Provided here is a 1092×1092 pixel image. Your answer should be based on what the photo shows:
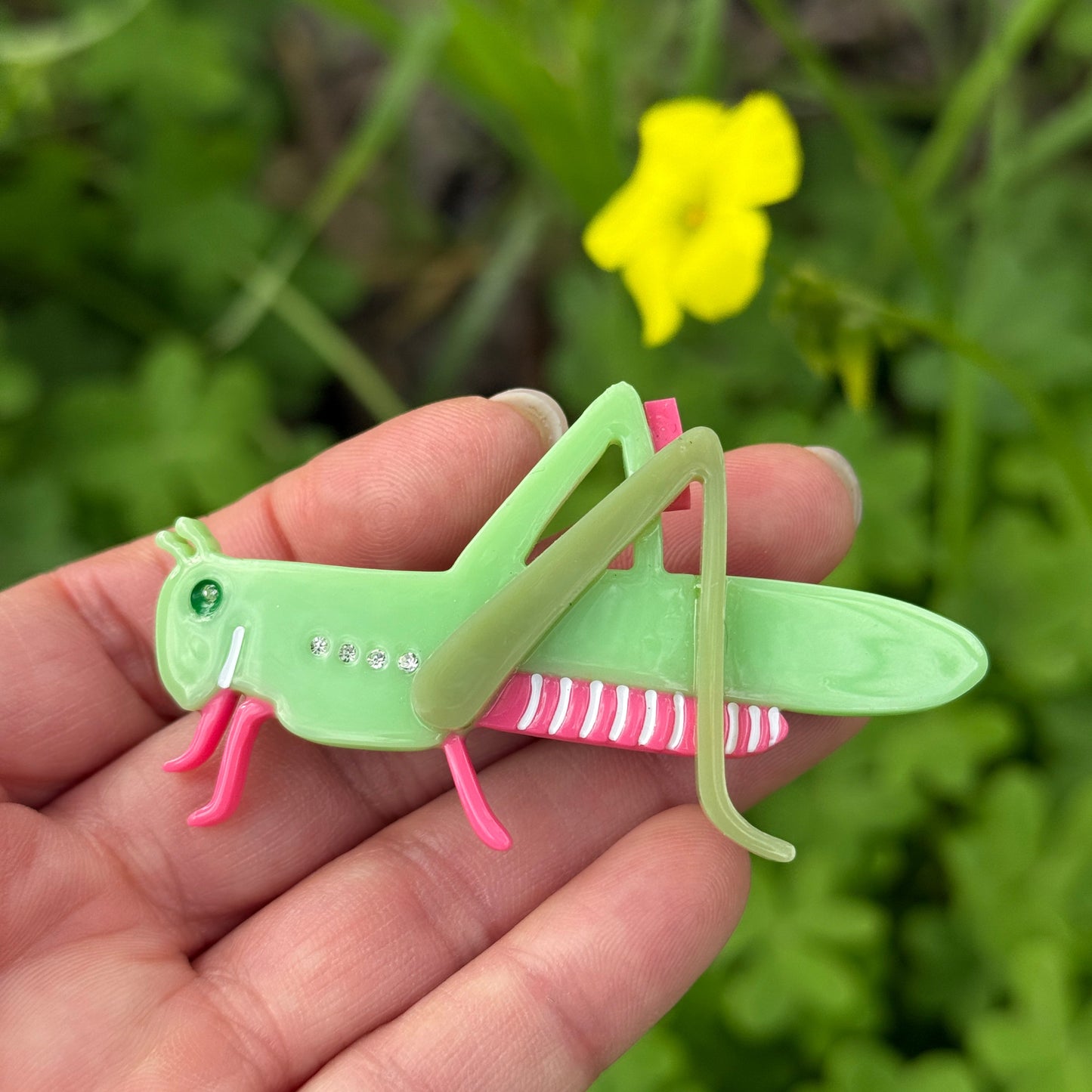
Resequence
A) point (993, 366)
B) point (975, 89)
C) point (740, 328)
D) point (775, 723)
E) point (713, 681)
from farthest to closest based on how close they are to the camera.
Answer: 1. point (740, 328)
2. point (975, 89)
3. point (993, 366)
4. point (775, 723)
5. point (713, 681)

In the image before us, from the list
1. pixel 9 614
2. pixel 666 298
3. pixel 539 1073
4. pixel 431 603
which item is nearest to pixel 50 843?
pixel 9 614

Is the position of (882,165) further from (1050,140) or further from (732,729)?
(732,729)

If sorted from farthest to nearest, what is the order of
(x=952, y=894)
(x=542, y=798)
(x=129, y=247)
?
(x=129, y=247) → (x=952, y=894) → (x=542, y=798)

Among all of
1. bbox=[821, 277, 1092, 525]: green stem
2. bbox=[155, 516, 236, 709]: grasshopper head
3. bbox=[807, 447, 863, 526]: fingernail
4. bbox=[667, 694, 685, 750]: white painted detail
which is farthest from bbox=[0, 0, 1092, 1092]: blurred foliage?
bbox=[155, 516, 236, 709]: grasshopper head

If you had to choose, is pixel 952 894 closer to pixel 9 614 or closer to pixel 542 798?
pixel 542 798

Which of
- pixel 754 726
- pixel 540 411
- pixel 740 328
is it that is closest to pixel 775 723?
pixel 754 726

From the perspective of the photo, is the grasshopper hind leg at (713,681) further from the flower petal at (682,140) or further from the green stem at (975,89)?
the green stem at (975,89)

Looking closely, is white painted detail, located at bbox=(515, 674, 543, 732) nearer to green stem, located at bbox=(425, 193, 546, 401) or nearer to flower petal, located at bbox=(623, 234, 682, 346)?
flower petal, located at bbox=(623, 234, 682, 346)
